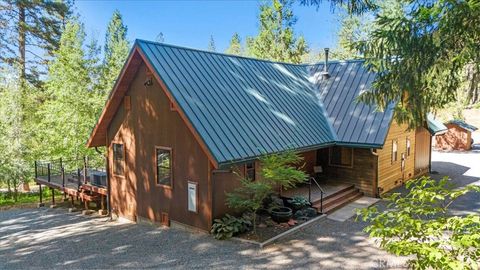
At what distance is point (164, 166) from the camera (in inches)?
443

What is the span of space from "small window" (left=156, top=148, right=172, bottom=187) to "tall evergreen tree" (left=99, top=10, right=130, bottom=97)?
1059cm

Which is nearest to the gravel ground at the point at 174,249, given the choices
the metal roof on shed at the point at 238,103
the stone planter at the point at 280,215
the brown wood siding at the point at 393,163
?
the stone planter at the point at 280,215

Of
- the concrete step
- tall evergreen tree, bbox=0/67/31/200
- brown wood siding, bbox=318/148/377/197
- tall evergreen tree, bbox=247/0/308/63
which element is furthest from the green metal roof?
tall evergreen tree, bbox=247/0/308/63

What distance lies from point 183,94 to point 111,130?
4470 mm

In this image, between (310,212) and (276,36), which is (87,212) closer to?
(310,212)

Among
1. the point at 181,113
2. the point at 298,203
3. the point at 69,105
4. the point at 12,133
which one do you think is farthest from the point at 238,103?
the point at 12,133

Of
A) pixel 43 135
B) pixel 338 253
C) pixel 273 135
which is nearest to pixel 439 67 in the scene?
pixel 338 253

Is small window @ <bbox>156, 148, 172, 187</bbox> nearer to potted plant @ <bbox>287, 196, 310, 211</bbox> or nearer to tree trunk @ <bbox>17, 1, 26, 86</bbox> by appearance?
potted plant @ <bbox>287, 196, 310, 211</bbox>

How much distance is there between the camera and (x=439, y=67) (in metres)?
6.48

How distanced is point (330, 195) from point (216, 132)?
5.22m

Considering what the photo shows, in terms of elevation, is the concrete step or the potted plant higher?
the potted plant

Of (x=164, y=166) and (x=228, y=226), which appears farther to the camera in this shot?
(x=164, y=166)

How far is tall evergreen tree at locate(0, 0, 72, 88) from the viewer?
24141 millimetres

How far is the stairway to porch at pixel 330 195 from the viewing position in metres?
11.9
